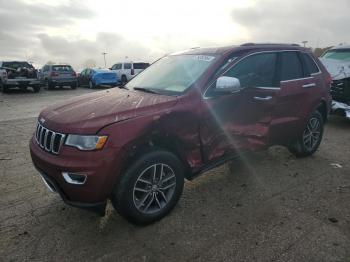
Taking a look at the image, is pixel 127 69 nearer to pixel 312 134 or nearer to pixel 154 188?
pixel 312 134

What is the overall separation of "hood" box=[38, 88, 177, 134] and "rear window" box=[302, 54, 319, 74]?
2906 millimetres

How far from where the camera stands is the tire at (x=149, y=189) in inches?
136

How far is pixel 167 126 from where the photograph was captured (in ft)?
12.0

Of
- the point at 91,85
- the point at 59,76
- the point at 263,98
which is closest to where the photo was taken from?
the point at 263,98

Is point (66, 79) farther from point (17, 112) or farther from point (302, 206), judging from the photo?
point (302, 206)

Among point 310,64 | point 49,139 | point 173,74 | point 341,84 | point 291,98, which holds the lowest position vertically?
point 49,139

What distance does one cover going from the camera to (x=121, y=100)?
3.93 m

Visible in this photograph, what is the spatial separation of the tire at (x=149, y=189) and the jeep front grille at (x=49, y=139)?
69cm

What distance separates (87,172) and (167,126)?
948 mm

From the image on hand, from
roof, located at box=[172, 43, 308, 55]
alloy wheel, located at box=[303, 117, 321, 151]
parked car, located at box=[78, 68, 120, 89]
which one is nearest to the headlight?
roof, located at box=[172, 43, 308, 55]

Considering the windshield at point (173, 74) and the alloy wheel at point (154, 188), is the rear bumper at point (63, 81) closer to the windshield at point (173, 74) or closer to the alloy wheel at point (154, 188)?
the windshield at point (173, 74)

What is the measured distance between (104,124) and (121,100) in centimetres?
67

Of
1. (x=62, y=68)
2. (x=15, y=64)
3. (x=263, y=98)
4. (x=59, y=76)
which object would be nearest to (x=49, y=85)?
(x=59, y=76)

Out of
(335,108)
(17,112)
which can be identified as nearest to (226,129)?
(335,108)
